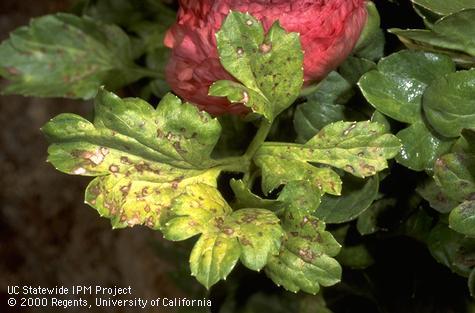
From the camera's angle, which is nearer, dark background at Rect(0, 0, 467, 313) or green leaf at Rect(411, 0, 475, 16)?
green leaf at Rect(411, 0, 475, 16)

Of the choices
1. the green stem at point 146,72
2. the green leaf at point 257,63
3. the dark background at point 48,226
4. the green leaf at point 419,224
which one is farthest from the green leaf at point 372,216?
the dark background at point 48,226

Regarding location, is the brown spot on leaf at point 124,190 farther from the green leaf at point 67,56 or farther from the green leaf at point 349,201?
the green leaf at point 67,56

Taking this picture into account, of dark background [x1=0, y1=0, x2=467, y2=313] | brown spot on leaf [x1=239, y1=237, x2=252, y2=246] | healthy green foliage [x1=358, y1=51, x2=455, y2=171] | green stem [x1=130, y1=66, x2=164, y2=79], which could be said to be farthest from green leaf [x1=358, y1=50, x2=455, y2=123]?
dark background [x1=0, y1=0, x2=467, y2=313]

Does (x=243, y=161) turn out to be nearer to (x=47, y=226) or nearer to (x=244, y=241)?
(x=244, y=241)

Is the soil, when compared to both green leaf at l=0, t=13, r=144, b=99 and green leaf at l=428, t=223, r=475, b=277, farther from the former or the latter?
green leaf at l=428, t=223, r=475, b=277

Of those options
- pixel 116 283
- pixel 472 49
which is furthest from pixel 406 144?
pixel 116 283

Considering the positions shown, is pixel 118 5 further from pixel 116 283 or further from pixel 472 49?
pixel 116 283

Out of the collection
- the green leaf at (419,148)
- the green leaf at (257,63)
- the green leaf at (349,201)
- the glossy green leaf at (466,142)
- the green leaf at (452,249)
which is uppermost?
the green leaf at (257,63)
